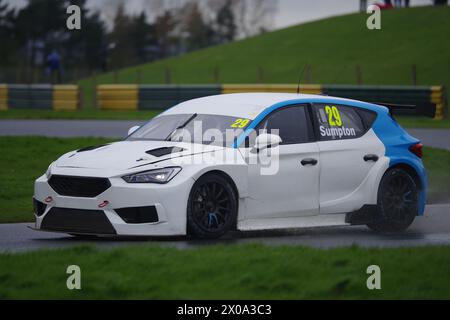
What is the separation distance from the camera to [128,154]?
10016 mm

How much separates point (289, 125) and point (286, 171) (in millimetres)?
602

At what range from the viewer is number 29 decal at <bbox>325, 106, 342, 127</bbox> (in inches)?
442

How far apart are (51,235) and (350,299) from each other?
4661 millimetres

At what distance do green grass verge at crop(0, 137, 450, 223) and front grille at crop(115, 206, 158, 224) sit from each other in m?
2.98

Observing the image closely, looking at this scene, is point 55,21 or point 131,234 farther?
point 55,21

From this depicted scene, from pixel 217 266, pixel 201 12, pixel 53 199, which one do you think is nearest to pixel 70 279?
pixel 217 266

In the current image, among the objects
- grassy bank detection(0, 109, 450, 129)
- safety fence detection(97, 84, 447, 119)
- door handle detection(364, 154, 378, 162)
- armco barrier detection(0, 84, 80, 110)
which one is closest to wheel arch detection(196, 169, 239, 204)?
door handle detection(364, 154, 378, 162)

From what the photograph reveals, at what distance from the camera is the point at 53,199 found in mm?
9875

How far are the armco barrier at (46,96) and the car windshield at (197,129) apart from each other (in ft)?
79.9

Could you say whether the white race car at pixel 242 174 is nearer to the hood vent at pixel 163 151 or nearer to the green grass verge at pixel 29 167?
the hood vent at pixel 163 151

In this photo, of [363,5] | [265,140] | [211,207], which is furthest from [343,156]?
[363,5]

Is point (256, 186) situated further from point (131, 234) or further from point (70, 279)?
point (70, 279)

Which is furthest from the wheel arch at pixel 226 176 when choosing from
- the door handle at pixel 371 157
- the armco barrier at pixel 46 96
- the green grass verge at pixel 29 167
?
the armco barrier at pixel 46 96

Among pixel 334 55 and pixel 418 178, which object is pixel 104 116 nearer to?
pixel 418 178
